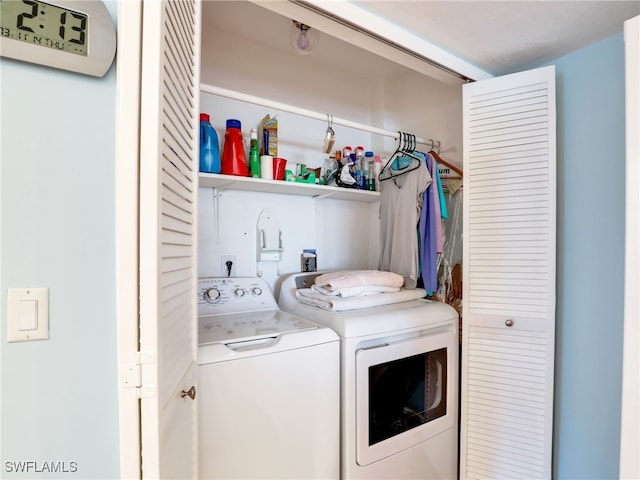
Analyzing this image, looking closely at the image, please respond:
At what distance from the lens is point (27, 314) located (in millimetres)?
660

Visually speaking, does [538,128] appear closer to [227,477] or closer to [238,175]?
[238,175]

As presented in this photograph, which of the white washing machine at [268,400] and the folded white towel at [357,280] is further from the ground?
the folded white towel at [357,280]

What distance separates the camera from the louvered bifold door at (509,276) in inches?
55.3

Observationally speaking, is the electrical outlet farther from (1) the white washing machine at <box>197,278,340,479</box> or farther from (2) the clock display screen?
(2) the clock display screen

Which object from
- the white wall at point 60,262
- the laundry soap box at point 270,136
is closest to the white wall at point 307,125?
the laundry soap box at point 270,136

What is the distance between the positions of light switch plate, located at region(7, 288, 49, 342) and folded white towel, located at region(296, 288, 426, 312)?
3.25ft

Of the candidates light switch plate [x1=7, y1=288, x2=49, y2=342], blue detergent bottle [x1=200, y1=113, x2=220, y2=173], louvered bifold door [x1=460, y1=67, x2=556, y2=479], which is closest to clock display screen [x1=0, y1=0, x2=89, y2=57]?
light switch plate [x1=7, y1=288, x2=49, y2=342]

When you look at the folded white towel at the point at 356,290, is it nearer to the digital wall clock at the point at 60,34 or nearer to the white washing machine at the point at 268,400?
the white washing machine at the point at 268,400

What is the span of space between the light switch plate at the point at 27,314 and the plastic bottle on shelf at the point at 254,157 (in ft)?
3.39

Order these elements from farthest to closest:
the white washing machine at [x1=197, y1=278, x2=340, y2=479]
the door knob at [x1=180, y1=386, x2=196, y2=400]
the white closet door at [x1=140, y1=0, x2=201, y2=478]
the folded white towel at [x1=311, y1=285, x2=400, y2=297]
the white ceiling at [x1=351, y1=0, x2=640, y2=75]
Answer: the folded white towel at [x1=311, y1=285, x2=400, y2=297], the white ceiling at [x1=351, y1=0, x2=640, y2=75], the white washing machine at [x1=197, y1=278, x2=340, y2=479], the door knob at [x1=180, y1=386, x2=196, y2=400], the white closet door at [x1=140, y1=0, x2=201, y2=478]

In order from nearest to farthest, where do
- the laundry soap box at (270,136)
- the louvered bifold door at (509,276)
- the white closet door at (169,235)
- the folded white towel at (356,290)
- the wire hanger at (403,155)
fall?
the white closet door at (169,235)
the louvered bifold door at (509,276)
the folded white towel at (356,290)
the laundry soap box at (270,136)
the wire hanger at (403,155)

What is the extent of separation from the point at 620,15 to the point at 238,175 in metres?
1.69

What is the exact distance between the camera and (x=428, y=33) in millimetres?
1321

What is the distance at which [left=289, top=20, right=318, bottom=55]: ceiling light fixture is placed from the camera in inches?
62.6
